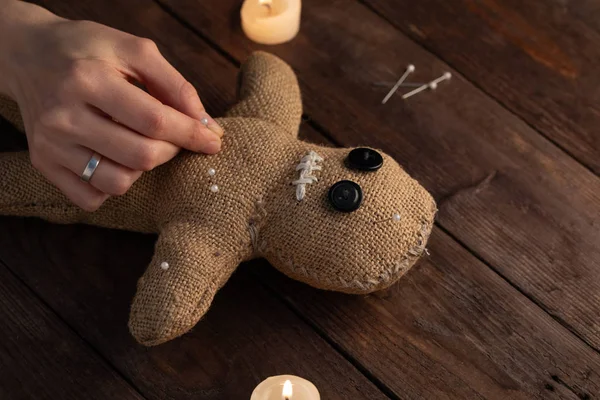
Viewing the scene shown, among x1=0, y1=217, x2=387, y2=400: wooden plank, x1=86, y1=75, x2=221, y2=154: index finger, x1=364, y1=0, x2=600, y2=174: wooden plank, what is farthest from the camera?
x1=364, y1=0, x2=600, y2=174: wooden plank

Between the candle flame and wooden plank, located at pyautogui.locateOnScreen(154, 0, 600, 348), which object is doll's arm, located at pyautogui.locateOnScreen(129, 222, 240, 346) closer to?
the candle flame

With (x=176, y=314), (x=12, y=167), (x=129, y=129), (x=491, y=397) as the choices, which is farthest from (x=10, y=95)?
(x=491, y=397)

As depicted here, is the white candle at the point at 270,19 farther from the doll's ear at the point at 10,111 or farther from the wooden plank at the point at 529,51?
the doll's ear at the point at 10,111

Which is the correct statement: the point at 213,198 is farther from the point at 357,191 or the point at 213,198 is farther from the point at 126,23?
the point at 126,23

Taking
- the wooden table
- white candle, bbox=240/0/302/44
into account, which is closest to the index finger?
the wooden table

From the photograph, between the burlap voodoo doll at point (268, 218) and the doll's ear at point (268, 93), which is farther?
the doll's ear at point (268, 93)

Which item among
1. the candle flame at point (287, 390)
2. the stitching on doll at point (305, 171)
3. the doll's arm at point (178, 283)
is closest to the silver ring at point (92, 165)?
the doll's arm at point (178, 283)

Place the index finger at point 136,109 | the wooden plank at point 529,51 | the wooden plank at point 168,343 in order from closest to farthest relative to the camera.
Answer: the index finger at point 136,109 → the wooden plank at point 168,343 → the wooden plank at point 529,51
